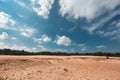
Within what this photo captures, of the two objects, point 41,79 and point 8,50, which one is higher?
point 8,50

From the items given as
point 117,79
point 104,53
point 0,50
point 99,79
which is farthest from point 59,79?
point 104,53

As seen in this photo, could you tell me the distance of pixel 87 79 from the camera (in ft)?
46.5

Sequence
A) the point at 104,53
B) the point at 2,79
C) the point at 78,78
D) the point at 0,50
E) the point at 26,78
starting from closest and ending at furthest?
the point at 2,79, the point at 26,78, the point at 78,78, the point at 0,50, the point at 104,53

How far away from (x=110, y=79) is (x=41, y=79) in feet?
20.8

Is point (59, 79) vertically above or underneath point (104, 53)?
underneath

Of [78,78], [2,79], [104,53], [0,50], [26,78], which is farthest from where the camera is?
[104,53]

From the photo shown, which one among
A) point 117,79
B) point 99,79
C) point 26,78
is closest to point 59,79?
point 26,78

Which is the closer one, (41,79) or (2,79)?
(2,79)

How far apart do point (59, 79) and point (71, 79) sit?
41.7 inches

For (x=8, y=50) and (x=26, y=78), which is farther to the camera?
(x=8, y=50)

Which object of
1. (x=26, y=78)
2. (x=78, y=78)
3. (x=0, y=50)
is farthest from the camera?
(x=0, y=50)

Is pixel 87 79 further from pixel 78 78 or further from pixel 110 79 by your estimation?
pixel 110 79

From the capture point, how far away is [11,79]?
1288 centimetres

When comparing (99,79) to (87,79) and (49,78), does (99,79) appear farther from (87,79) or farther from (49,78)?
(49,78)
